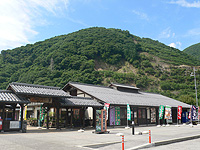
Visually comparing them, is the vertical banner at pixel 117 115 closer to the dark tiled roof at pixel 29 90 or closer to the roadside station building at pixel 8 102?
the dark tiled roof at pixel 29 90

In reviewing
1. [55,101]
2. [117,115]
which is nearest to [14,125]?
[55,101]

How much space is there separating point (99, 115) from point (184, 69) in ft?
218

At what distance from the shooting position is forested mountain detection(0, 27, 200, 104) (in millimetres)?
63406

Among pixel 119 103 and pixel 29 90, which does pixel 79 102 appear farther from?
pixel 29 90

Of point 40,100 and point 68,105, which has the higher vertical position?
point 40,100

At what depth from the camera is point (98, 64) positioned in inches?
3039

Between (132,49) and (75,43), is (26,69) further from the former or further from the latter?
(132,49)

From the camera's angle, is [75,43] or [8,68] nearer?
[8,68]

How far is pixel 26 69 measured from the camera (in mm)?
67438

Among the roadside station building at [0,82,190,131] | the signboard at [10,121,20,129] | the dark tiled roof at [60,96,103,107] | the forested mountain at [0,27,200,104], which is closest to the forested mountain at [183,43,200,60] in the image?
the forested mountain at [0,27,200,104]

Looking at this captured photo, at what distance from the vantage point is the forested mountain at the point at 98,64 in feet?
208

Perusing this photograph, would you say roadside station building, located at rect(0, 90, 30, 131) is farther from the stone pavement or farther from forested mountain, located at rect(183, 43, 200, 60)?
forested mountain, located at rect(183, 43, 200, 60)

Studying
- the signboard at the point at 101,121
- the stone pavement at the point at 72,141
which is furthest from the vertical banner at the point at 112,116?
the stone pavement at the point at 72,141

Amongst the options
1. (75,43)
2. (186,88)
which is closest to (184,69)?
(186,88)
